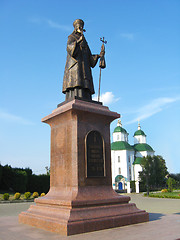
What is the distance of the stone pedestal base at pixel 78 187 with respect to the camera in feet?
19.5

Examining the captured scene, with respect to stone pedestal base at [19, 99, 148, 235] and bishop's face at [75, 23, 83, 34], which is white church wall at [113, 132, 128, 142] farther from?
stone pedestal base at [19, 99, 148, 235]

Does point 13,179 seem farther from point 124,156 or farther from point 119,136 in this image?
point 119,136

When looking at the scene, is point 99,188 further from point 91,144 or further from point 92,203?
point 91,144

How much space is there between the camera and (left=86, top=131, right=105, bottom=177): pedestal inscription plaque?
6.86 meters

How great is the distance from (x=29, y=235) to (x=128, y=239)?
2.20m

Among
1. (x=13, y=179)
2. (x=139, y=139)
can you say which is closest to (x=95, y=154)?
(x=13, y=179)

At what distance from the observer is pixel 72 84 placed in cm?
781

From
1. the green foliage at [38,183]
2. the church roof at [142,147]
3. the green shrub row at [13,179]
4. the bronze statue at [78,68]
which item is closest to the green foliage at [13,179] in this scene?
the green shrub row at [13,179]

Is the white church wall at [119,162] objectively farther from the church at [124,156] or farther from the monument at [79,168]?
the monument at [79,168]

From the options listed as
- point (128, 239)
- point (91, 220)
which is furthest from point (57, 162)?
point (128, 239)

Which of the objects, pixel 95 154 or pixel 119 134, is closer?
pixel 95 154

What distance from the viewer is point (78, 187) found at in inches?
253

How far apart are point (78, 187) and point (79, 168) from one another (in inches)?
19.5

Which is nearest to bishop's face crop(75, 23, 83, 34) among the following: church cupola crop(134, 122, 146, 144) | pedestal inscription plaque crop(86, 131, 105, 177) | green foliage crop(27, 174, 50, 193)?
pedestal inscription plaque crop(86, 131, 105, 177)
